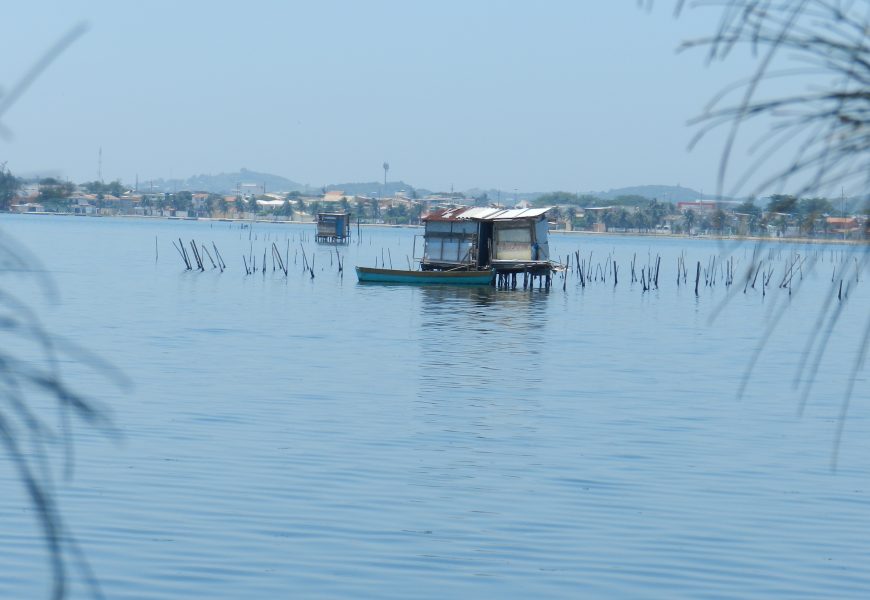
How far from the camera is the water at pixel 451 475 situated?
11539 millimetres

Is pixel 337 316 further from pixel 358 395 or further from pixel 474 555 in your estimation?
pixel 474 555

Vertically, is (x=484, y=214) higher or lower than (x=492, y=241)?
higher

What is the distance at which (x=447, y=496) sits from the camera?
48.3 ft

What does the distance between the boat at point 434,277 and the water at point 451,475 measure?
19.6 metres

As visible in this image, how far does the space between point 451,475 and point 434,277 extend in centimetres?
4049

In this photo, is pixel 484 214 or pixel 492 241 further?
pixel 492 241

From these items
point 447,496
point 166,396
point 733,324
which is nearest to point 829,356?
point 733,324

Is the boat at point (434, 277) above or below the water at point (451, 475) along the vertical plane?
below

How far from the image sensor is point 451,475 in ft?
52.2

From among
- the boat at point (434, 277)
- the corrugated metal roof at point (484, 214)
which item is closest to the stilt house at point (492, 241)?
the corrugated metal roof at point (484, 214)

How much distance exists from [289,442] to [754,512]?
657 centimetres

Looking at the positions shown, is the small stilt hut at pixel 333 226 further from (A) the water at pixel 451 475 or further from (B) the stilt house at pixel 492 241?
(A) the water at pixel 451 475

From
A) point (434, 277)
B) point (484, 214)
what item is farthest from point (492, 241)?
point (434, 277)

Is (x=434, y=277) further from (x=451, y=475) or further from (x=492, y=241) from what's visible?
(x=451, y=475)
